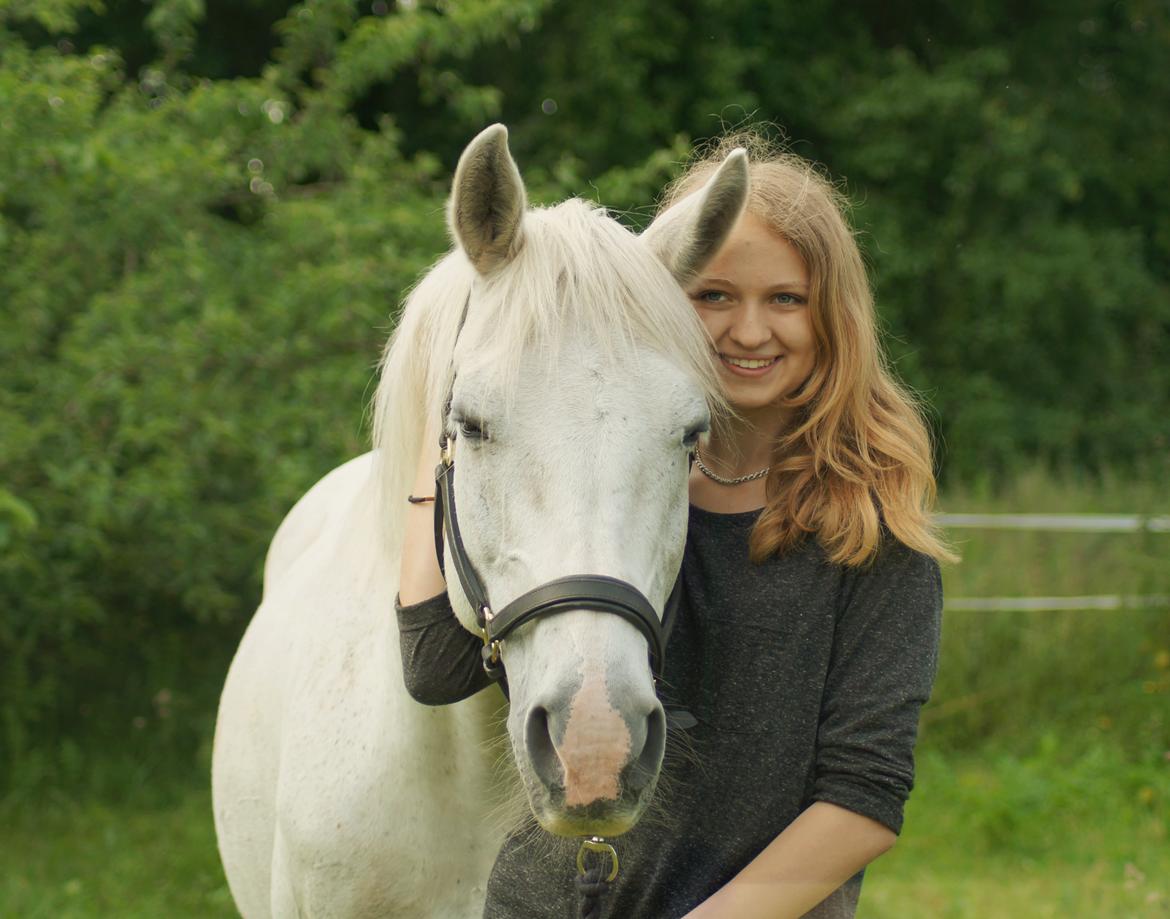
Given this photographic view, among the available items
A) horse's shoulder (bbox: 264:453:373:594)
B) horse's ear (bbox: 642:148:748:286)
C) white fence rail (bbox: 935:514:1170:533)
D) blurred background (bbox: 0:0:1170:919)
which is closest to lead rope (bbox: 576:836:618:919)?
horse's ear (bbox: 642:148:748:286)

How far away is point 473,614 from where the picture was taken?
1.79 m

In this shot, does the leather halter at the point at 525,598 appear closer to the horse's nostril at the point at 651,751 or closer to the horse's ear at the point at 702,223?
the horse's nostril at the point at 651,751

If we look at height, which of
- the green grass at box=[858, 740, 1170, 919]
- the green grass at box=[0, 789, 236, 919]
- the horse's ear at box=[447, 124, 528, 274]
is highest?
the horse's ear at box=[447, 124, 528, 274]

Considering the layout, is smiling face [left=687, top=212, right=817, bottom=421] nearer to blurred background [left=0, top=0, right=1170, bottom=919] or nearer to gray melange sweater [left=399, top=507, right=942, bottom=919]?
gray melange sweater [left=399, top=507, right=942, bottom=919]

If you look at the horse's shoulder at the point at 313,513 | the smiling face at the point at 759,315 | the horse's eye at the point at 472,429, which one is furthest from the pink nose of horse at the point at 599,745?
the horse's shoulder at the point at 313,513

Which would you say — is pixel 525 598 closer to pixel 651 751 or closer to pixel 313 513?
pixel 651 751

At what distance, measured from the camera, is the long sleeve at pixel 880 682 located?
1.77 m

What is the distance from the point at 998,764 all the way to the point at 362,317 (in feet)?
11.4

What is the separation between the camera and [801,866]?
5.73ft

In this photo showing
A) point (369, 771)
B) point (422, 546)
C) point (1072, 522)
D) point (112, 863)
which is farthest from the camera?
point (1072, 522)

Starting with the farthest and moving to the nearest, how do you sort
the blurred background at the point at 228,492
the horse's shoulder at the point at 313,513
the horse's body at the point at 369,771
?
the blurred background at the point at 228,492 → the horse's shoulder at the point at 313,513 → the horse's body at the point at 369,771

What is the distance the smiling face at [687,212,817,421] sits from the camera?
2012mm

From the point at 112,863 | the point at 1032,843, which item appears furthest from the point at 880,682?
the point at 112,863

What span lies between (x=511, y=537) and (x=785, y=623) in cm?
45
